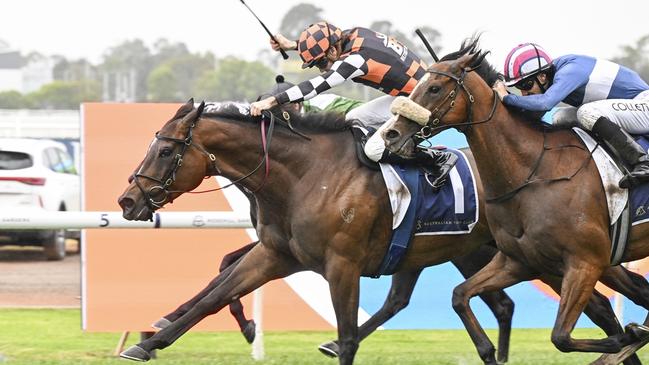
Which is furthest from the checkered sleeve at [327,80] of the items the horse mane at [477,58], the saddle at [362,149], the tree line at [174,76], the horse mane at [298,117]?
the tree line at [174,76]

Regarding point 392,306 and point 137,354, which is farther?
point 392,306

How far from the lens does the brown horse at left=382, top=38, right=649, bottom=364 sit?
6.12 m

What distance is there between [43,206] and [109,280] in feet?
23.1

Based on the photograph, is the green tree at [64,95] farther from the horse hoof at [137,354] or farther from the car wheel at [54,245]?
the horse hoof at [137,354]

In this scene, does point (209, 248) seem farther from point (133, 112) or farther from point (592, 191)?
point (592, 191)

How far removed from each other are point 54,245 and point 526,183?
11316mm

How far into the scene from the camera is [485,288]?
6.62 m

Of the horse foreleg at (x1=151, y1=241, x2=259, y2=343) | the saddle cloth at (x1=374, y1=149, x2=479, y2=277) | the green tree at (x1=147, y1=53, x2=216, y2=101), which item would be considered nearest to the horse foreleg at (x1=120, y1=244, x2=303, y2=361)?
the horse foreleg at (x1=151, y1=241, x2=259, y2=343)

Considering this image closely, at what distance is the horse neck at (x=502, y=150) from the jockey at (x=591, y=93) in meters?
0.13

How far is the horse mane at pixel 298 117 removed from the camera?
6.89 m

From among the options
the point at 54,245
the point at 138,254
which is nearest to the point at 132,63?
the point at 54,245

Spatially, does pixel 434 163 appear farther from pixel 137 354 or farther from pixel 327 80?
pixel 137 354

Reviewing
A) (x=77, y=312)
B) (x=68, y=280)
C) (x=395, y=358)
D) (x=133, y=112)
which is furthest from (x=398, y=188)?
(x=68, y=280)

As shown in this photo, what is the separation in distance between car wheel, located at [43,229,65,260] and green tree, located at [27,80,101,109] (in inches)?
2175
